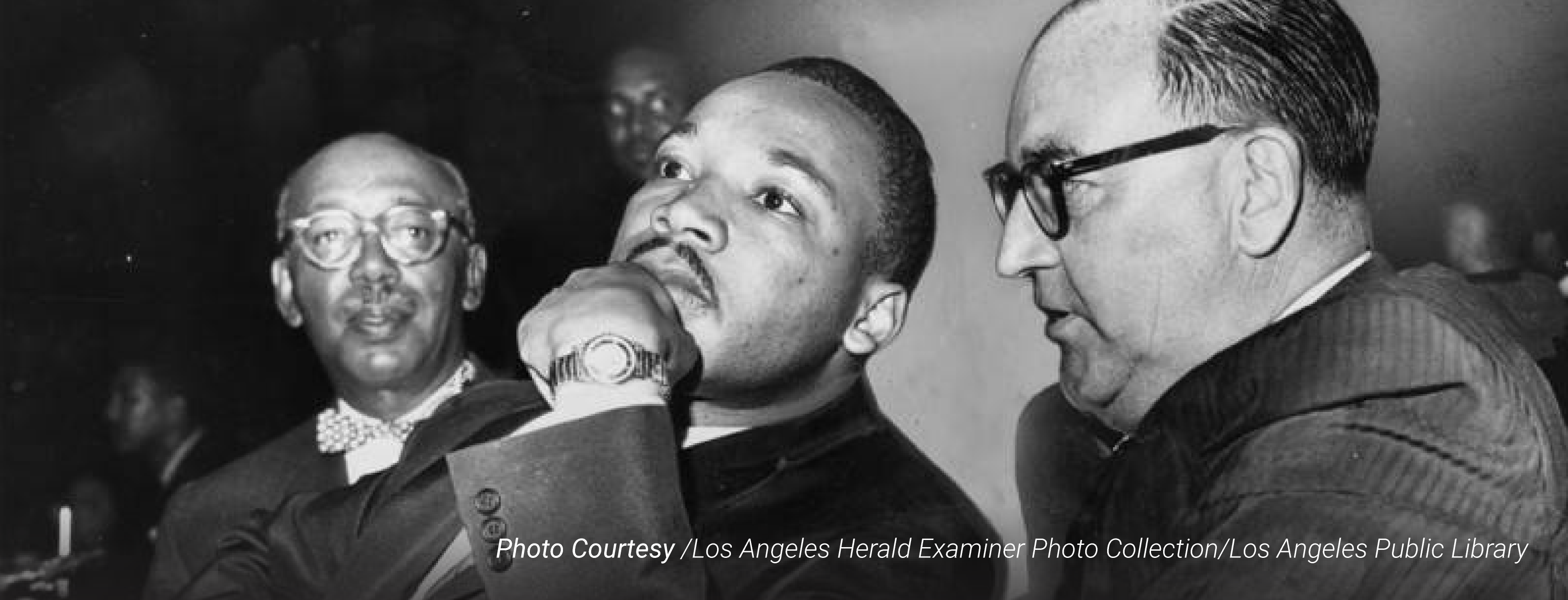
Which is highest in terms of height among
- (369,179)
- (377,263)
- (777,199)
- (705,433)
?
(369,179)

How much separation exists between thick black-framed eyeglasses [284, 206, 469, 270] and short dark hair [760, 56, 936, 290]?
0.50 metres

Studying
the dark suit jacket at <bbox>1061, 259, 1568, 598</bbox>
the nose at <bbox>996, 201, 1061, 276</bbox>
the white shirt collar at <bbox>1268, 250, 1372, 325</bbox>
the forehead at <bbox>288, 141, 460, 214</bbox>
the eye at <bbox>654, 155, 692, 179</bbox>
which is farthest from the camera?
the forehead at <bbox>288, 141, 460, 214</bbox>

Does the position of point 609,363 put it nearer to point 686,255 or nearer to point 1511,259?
point 686,255

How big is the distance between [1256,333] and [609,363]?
63cm

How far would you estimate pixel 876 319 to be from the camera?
68.9 inches

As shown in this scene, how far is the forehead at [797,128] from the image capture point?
5.68ft

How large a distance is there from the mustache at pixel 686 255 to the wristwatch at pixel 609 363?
0.60 ft

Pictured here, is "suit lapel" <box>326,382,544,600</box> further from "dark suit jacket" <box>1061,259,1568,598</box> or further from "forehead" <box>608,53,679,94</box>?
"dark suit jacket" <box>1061,259,1568,598</box>

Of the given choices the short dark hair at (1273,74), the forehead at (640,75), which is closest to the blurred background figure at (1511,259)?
the short dark hair at (1273,74)

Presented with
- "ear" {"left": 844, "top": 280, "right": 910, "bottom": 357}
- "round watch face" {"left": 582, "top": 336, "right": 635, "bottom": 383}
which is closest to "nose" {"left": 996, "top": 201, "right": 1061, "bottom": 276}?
"ear" {"left": 844, "top": 280, "right": 910, "bottom": 357}

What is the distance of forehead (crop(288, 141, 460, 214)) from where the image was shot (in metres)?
1.88

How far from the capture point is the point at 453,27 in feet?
6.46

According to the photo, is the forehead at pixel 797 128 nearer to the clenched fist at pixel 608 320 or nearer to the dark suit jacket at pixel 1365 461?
the clenched fist at pixel 608 320

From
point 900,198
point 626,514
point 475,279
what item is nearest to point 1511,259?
point 900,198
